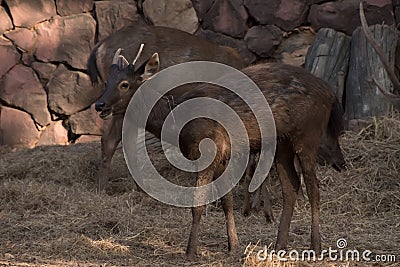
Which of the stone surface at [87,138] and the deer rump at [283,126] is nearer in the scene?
the deer rump at [283,126]

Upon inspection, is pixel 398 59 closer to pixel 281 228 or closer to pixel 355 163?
pixel 355 163

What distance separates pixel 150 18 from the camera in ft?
32.2

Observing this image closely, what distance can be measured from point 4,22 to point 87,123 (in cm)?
159

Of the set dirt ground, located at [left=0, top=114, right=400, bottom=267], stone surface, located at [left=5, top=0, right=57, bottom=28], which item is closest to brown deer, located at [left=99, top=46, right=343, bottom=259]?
dirt ground, located at [left=0, top=114, right=400, bottom=267]

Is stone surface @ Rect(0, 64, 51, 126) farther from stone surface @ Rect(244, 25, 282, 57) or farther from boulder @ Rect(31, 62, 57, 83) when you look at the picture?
stone surface @ Rect(244, 25, 282, 57)

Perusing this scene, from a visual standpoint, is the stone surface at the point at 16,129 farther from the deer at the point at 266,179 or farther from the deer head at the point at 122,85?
the deer head at the point at 122,85

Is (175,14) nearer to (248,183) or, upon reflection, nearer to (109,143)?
(109,143)

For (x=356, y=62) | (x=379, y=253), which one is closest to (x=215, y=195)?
(x=379, y=253)

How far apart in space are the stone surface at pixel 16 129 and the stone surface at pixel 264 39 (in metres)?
2.84

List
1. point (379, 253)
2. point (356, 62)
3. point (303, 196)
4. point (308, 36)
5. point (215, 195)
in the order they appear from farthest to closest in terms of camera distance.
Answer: point (308, 36)
point (356, 62)
point (303, 196)
point (215, 195)
point (379, 253)

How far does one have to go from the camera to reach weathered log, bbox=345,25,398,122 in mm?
8356

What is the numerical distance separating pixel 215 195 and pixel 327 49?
3.38 meters

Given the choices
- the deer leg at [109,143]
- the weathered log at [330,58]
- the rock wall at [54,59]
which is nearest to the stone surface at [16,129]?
the rock wall at [54,59]

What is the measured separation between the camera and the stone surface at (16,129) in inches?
390
